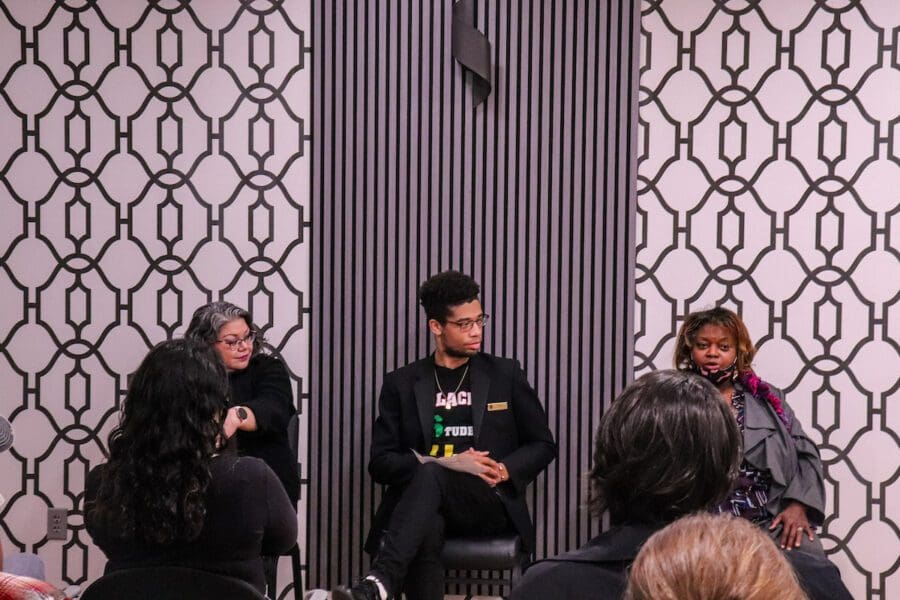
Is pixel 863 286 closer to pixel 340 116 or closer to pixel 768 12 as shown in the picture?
pixel 768 12

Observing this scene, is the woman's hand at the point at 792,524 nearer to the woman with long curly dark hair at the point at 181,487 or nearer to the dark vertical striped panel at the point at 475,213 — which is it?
the dark vertical striped panel at the point at 475,213

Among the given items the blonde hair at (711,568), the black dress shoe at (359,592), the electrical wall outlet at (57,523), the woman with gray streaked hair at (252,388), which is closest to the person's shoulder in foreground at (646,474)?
the blonde hair at (711,568)

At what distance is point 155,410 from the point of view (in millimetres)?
2229

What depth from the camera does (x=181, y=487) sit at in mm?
2137

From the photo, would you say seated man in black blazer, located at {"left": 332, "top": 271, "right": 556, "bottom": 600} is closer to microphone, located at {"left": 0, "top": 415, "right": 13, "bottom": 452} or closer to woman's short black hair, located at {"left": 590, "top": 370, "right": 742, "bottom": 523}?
microphone, located at {"left": 0, "top": 415, "right": 13, "bottom": 452}

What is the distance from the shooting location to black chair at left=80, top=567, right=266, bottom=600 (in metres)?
1.94

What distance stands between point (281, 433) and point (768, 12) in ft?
8.71

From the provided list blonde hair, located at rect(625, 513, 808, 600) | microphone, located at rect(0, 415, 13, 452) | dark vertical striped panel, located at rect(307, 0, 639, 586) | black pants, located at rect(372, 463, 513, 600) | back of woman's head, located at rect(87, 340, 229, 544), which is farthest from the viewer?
dark vertical striped panel, located at rect(307, 0, 639, 586)

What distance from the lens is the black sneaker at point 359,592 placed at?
126 inches

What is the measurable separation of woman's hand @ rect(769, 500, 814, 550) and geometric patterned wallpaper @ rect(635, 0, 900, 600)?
65cm

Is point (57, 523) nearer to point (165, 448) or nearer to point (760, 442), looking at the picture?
point (165, 448)

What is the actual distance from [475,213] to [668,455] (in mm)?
2589

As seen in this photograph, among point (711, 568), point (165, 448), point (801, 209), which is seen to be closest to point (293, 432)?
point (165, 448)

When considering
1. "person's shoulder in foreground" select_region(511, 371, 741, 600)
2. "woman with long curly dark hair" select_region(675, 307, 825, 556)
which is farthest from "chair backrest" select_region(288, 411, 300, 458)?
"person's shoulder in foreground" select_region(511, 371, 741, 600)
